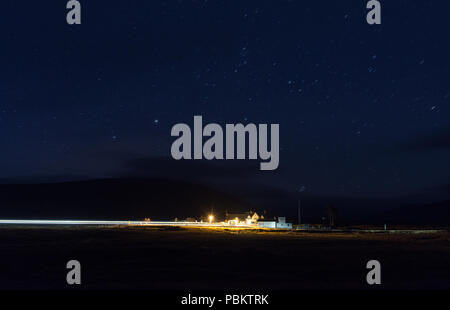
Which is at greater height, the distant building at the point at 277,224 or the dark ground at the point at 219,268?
the dark ground at the point at 219,268

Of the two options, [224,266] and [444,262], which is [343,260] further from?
[224,266]

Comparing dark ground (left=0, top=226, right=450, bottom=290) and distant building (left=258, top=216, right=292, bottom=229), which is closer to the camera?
dark ground (left=0, top=226, right=450, bottom=290)

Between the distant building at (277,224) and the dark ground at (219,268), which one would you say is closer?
the dark ground at (219,268)

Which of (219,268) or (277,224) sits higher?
(219,268)

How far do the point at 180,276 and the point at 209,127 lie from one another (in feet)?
41.7

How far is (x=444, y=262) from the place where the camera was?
1118 inches

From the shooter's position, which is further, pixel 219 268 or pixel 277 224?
pixel 277 224

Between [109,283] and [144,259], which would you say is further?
[144,259]

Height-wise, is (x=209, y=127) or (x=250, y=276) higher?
(x=209, y=127)

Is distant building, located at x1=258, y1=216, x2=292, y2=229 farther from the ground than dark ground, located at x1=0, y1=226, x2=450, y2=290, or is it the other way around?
dark ground, located at x1=0, y1=226, x2=450, y2=290

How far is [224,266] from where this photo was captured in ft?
84.3
